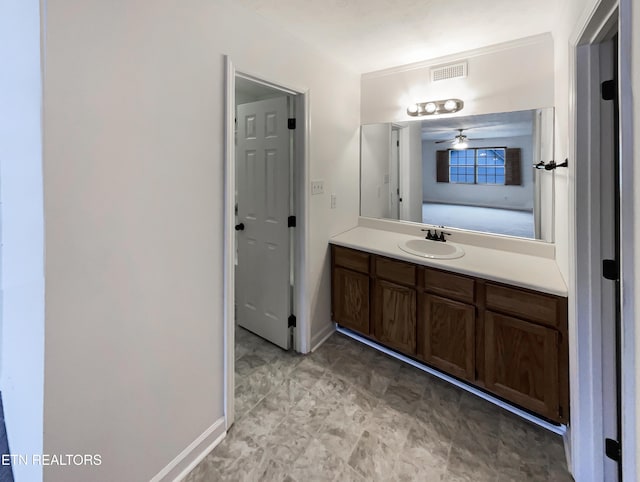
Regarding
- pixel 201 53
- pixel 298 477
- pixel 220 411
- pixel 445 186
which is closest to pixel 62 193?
pixel 201 53

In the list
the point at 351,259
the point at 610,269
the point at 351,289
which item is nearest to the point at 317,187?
the point at 351,259

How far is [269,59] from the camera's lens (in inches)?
79.9

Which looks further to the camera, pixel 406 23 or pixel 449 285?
pixel 449 285

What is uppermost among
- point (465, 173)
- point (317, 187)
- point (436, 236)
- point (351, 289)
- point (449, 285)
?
point (465, 173)

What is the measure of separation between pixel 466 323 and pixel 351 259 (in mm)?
979

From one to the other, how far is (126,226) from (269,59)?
1.35m

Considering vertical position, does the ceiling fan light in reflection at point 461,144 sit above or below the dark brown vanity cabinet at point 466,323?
above

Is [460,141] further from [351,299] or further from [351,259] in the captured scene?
[351,299]

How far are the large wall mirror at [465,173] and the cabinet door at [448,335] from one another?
0.75 m

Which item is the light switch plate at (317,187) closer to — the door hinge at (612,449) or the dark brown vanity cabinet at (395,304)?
the dark brown vanity cabinet at (395,304)

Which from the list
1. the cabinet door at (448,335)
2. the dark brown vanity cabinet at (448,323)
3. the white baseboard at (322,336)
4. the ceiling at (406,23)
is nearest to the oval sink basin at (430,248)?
the dark brown vanity cabinet at (448,323)

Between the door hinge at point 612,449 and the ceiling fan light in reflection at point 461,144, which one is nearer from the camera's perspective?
the door hinge at point 612,449

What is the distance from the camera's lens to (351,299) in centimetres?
275

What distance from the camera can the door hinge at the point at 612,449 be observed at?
1.42 metres
